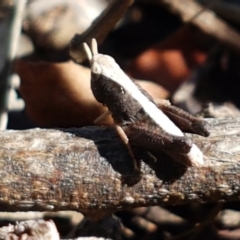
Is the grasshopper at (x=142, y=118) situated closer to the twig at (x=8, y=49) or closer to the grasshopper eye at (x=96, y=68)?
the grasshopper eye at (x=96, y=68)

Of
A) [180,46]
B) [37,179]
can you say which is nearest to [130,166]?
[37,179]

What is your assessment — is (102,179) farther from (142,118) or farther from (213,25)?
(213,25)

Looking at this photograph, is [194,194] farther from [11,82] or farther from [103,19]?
[11,82]

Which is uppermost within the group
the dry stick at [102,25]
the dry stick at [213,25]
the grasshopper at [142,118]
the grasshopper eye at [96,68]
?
the dry stick at [213,25]

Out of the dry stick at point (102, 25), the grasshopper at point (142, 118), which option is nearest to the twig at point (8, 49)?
the dry stick at point (102, 25)

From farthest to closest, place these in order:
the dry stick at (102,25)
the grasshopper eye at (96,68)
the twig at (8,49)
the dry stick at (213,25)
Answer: the dry stick at (213,25), the twig at (8,49), the dry stick at (102,25), the grasshopper eye at (96,68)
